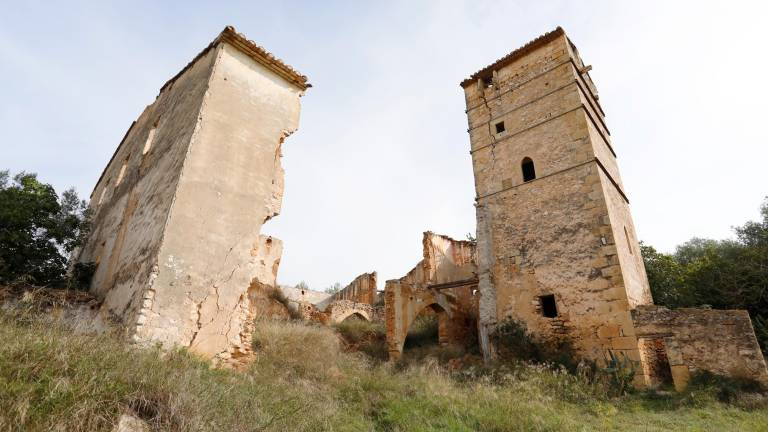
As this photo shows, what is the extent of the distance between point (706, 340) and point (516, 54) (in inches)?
405

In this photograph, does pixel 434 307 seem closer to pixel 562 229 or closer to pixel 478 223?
pixel 478 223

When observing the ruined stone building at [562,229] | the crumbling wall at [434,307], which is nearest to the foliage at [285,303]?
the crumbling wall at [434,307]

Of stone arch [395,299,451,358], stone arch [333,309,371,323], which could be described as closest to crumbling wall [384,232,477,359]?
stone arch [395,299,451,358]

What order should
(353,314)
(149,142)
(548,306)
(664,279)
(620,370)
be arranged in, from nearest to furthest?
(620,370), (149,142), (548,306), (664,279), (353,314)

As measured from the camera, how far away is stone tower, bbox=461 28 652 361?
9.70 metres

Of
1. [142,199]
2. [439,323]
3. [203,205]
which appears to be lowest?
[439,323]

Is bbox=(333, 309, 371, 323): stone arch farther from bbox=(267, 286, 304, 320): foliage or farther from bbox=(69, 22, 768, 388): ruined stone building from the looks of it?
bbox=(69, 22, 768, 388): ruined stone building

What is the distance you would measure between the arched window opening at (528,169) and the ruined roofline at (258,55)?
23.7ft

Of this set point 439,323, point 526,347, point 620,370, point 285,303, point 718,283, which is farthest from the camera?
point 285,303

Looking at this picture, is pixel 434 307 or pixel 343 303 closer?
pixel 434 307

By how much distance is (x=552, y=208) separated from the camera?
1116cm

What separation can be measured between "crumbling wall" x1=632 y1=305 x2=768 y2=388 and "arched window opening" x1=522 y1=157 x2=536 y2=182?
5.05 m

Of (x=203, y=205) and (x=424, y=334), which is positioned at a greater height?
(x=203, y=205)

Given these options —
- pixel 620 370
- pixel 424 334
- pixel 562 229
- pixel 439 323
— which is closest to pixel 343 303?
pixel 424 334
